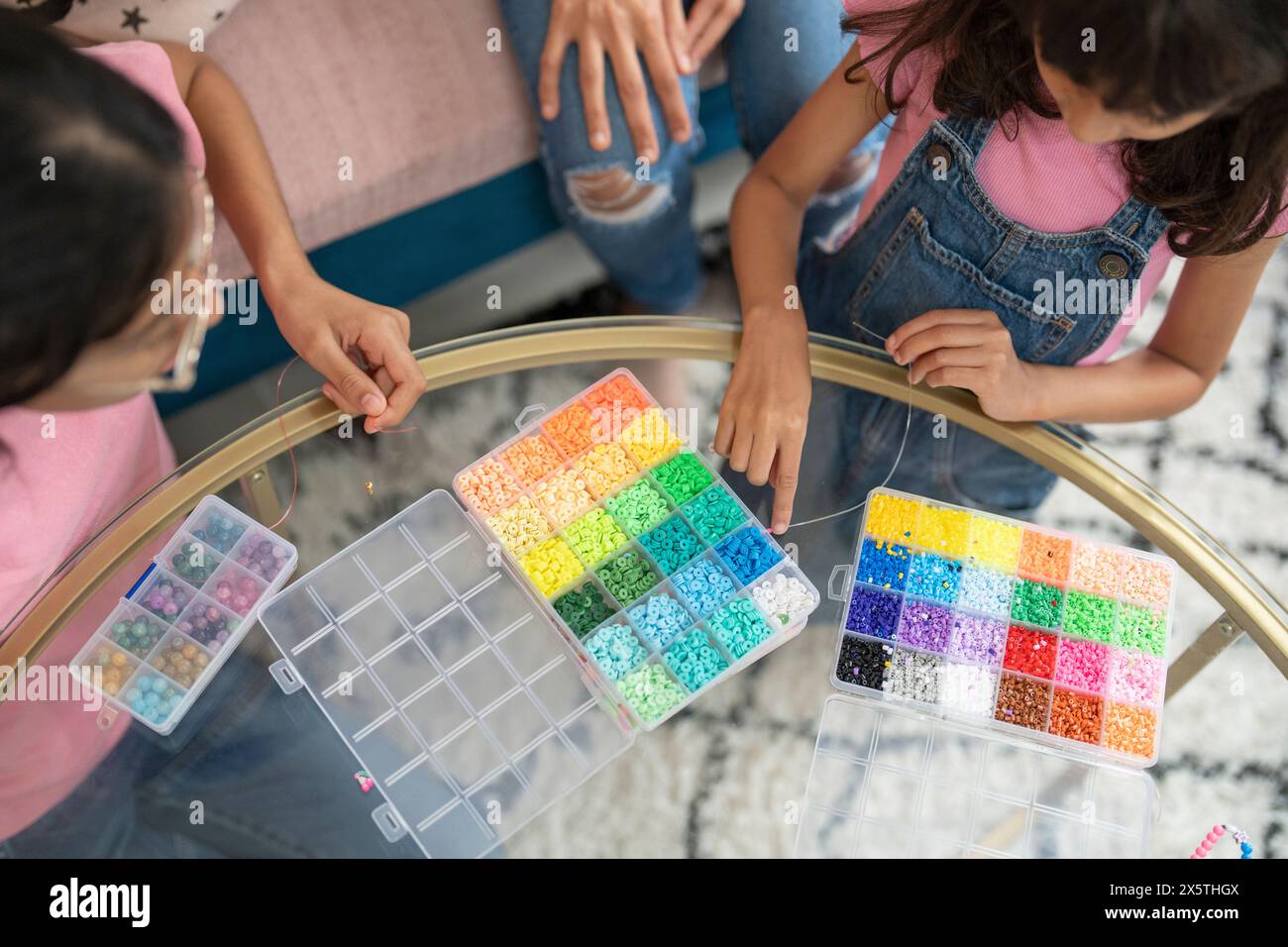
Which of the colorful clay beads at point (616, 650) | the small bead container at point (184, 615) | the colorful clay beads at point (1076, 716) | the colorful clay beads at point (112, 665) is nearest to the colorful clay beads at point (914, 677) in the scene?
the colorful clay beads at point (1076, 716)

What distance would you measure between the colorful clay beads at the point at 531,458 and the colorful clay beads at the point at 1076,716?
0.50 meters

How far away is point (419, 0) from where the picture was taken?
138 cm

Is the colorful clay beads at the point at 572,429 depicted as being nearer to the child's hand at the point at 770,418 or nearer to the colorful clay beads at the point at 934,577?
the child's hand at the point at 770,418

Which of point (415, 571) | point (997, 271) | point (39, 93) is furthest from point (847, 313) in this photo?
point (39, 93)

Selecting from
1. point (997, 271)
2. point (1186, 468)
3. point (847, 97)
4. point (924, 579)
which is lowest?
point (1186, 468)

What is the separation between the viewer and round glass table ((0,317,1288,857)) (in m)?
0.93

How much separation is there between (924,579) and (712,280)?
920 millimetres

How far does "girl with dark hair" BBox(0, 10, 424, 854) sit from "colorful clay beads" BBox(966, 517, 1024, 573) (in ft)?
1.81

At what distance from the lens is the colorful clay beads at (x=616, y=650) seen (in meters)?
0.92

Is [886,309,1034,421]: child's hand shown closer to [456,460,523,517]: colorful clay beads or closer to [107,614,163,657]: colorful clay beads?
[456,460,523,517]: colorful clay beads

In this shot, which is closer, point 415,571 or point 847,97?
point 415,571

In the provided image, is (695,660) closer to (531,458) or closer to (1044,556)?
(531,458)
